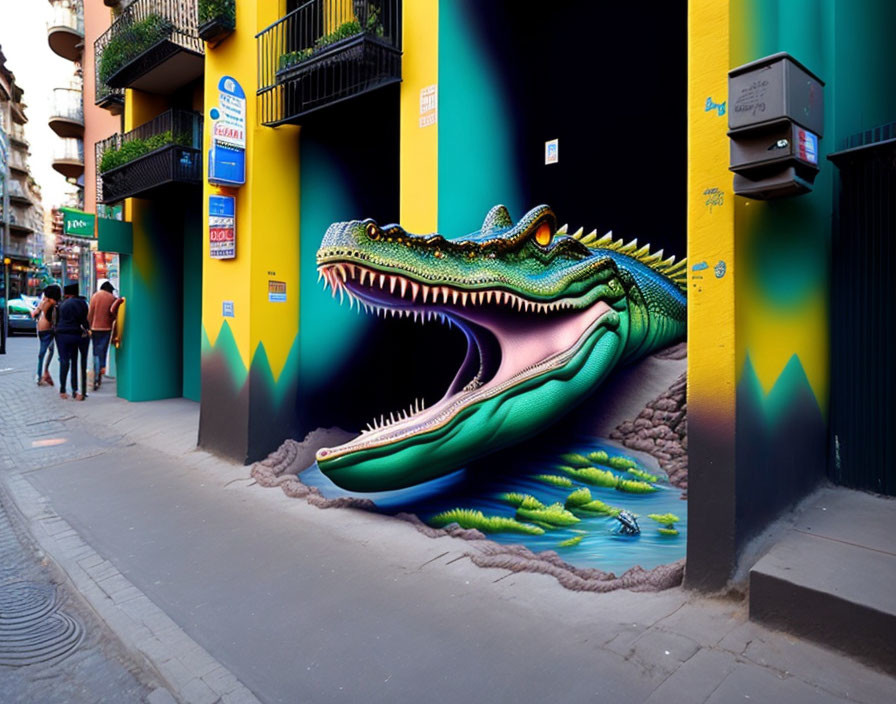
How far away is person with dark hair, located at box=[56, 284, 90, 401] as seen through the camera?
11.5m

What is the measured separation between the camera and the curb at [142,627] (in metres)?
3.16

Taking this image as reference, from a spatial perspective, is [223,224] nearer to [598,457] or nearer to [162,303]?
[162,303]

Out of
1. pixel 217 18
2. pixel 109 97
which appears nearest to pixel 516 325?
pixel 217 18

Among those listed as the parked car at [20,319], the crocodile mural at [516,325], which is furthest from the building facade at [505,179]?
the parked car at [20,319]

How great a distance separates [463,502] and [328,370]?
3187 millimetres

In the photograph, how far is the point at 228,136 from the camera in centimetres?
732

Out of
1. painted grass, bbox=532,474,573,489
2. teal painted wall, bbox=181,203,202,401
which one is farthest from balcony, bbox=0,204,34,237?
painted grass, bbox=532,474,573,489

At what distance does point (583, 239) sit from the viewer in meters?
5.62

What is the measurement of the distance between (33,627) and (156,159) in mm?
8226

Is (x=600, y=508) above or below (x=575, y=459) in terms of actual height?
below

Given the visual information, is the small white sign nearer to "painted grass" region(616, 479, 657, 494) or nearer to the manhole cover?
"painted grass" region(616, 479, 657, 494)

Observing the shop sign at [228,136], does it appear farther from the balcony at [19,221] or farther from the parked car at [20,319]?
the balcony at [19,221]

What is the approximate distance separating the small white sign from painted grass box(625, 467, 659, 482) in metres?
3.56

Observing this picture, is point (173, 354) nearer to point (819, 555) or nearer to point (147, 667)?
point (147, 667)
